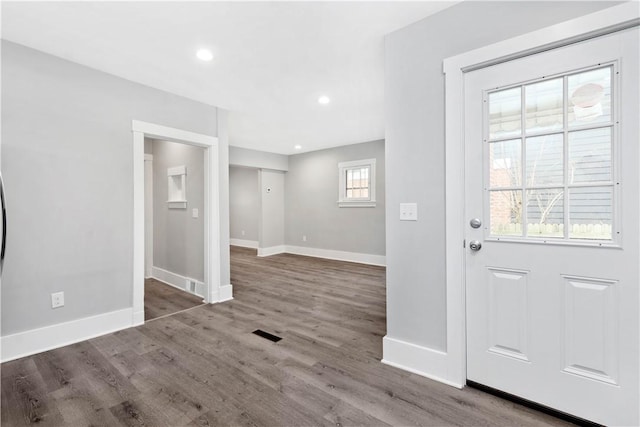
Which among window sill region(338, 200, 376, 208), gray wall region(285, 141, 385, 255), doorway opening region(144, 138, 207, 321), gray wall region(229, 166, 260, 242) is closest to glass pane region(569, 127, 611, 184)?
doorway opening region(144, 138, 207, 321)

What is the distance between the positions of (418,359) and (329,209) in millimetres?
4791

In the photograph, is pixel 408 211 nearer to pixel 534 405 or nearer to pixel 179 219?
pixel 534 405

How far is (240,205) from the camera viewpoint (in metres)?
8.76

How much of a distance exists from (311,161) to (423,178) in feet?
16.8

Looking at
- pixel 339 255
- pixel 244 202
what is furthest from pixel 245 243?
pixel 339 255

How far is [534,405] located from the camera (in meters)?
1.65

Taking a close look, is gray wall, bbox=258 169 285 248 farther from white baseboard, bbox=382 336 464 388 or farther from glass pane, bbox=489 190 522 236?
glass pane, bbox=489 190 522 236

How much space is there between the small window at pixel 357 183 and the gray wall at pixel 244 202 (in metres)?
2.89

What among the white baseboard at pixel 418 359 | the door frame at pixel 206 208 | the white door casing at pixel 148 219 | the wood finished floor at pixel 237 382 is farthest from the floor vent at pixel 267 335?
the white door casing at pixel 148 219

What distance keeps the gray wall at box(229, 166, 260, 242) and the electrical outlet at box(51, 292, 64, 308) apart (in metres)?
5.72

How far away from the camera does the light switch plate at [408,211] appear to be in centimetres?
205

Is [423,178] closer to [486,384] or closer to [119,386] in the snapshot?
[486,384]

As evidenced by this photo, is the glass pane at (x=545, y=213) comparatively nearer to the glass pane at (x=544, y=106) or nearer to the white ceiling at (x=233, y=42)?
the glass pane at (x=544, y=106)

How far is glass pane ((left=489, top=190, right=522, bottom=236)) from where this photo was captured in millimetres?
1726
